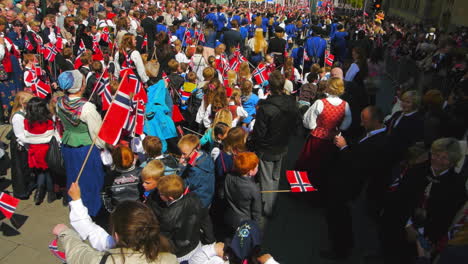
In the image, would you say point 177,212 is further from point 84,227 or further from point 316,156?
point 316,156

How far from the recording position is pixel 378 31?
1595 cm

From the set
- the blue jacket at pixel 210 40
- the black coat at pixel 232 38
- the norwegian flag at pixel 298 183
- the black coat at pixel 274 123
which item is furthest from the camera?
the black coat at pixel 232 38

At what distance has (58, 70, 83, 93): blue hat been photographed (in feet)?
13.2

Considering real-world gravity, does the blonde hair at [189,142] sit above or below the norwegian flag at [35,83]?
above

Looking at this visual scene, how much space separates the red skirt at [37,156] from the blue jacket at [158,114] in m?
1.50

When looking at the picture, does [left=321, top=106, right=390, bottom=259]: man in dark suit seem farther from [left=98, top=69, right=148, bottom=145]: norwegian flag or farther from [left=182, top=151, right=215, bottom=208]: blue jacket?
[left=98, top=69, right=148, bottom=145]: norwegian flag

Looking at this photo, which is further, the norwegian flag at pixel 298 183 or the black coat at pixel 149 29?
the black coat at pixel 149 29

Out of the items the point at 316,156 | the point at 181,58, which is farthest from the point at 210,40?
the point at 316,156

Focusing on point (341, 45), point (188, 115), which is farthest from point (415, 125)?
point (341, 45)

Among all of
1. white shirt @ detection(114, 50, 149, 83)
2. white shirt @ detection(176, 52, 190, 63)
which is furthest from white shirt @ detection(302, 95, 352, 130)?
white shirt @ detection(176, 52, 190, 63)

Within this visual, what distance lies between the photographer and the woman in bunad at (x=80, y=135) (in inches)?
161

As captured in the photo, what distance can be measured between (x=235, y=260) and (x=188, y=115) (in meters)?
4.52

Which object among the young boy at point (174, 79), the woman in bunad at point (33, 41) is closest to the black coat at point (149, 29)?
the woman in bunad at point (33, 41)

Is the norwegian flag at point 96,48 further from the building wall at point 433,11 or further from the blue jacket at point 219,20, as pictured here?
the building wall at point 433,11
